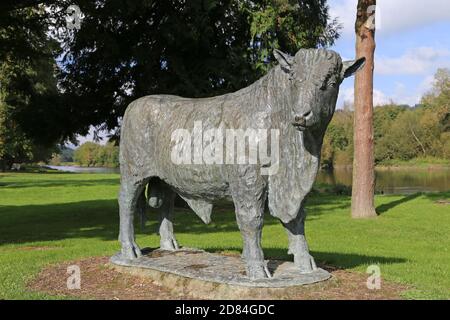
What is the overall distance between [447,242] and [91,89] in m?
11.5

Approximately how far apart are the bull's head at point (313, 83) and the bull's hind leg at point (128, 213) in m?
2.73

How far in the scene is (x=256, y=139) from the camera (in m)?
5.49

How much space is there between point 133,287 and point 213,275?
1.08 meters

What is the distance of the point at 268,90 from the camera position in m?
5.55

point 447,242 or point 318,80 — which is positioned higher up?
point 318,80

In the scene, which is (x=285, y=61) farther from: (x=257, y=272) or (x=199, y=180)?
(x=257, y=272)

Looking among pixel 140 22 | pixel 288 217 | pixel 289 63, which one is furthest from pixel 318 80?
pixel 140 22

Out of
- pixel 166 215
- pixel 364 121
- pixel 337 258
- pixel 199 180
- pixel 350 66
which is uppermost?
pixel 364 121

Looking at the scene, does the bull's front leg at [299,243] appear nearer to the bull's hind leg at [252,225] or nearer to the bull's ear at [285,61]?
the bull's hind leg at [252,225]

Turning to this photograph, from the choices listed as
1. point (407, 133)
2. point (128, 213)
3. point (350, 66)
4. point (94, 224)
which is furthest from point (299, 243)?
point (407, 133)

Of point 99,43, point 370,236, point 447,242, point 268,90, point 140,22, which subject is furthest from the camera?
point 140,22

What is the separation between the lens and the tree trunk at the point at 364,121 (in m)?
15.1

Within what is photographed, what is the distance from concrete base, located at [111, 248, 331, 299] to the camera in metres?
5.37

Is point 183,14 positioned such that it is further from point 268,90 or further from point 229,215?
point 268,90
